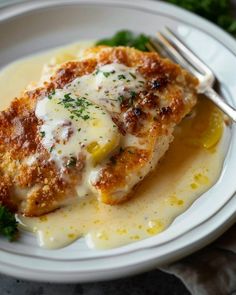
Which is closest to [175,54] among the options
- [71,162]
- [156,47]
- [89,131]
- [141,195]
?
[156,47]

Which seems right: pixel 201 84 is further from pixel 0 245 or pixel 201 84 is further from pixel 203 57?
pixel 0 245

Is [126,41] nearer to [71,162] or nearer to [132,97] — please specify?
[132,97]

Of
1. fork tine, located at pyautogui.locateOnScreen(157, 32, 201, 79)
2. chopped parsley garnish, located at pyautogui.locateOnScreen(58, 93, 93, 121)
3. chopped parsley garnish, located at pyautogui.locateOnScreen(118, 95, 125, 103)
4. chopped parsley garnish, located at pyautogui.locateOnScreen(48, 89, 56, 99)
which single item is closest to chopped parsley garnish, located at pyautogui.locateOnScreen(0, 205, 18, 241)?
chopped parsley garnish, located at pyautogui.locateOnScreen(58, 93, 93, 121)

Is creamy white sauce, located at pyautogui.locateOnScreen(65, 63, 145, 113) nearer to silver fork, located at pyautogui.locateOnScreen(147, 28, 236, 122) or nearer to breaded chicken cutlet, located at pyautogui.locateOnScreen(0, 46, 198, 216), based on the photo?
breaded chicken cutlet, located at pyautogui.locateOnScreen(0, 46, 198, 216)

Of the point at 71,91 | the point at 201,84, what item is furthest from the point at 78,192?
the point at 201,84

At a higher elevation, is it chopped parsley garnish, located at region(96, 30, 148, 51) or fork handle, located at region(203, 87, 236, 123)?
chopped parsley garnish, located at region(96, 30, 148, 51)

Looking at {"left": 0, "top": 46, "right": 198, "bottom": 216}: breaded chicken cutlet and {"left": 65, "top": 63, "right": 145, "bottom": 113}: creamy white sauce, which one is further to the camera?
{"left": 65, "top": 63, "right": 145, "bottom": 113}: creamy white sauce

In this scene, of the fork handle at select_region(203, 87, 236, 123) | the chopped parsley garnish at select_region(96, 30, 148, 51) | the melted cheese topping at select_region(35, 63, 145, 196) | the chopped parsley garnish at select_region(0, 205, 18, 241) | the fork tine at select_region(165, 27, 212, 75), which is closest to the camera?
the chopped parsley garnish at select_region(0, 205, 18, 241)
